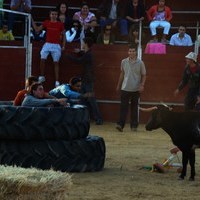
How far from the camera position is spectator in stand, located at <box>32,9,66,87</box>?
16281mm

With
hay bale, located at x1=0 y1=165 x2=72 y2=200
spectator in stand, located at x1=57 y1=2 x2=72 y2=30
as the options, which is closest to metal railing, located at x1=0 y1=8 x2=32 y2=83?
spectator in stand, located at x1=57 y1=2 x2=72 y2=30

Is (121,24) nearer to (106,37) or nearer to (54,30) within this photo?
(106,37)

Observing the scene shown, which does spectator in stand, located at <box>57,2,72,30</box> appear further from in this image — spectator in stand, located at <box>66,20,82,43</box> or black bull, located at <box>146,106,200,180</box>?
black bull, located at <box>146,106,200,180</box>

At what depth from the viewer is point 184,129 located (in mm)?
9094

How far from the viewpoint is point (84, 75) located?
16.3 metres

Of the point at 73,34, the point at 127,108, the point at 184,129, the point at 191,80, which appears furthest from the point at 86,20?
the point at 184,129

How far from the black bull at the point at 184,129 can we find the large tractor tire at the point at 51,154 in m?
0.98

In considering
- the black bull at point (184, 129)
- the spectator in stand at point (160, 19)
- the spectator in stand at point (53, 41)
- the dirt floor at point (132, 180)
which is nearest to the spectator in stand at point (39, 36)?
the spectator in stand at point (53, 41)

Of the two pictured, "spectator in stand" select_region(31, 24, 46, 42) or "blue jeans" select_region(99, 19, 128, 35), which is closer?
"blue jeans" select_region(99, 19, 128, 35)

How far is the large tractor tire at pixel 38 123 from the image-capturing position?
8703mm

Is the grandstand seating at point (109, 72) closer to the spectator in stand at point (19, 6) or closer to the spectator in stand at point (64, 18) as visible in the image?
the spectator in stand at point (64, 18)

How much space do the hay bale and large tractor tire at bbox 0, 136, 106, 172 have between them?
9.85ft

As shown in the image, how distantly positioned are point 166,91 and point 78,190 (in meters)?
9.50

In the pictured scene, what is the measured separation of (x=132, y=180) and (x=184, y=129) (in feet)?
3.37
